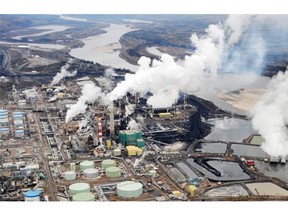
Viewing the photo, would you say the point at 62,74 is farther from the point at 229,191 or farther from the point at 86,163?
the point at 229,191

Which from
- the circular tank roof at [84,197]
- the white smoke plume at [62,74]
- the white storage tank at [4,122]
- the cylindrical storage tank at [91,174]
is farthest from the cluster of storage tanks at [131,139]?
the white smoke plume at [62,74]

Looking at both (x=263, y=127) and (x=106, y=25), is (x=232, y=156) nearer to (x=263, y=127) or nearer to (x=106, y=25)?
(x=263, y=127)

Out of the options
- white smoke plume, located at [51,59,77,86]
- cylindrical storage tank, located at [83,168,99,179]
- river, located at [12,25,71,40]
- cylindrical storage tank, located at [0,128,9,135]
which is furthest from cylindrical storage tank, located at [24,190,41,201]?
river, located at [12,25,71,40]

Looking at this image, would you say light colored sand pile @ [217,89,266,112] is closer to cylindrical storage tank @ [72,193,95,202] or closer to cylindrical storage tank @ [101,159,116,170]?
cylindrical storage tank @ [101,159,116,170]

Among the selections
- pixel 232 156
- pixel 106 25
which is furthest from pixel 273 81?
pixel 106 25

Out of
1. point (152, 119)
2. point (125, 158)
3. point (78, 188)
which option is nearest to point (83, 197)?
point (78, 188)

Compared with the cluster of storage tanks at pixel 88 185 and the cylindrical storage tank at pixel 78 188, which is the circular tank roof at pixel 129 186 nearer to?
the cluster of storage tanks at pixel 88 185

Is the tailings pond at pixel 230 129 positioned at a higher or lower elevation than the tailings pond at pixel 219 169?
higher
